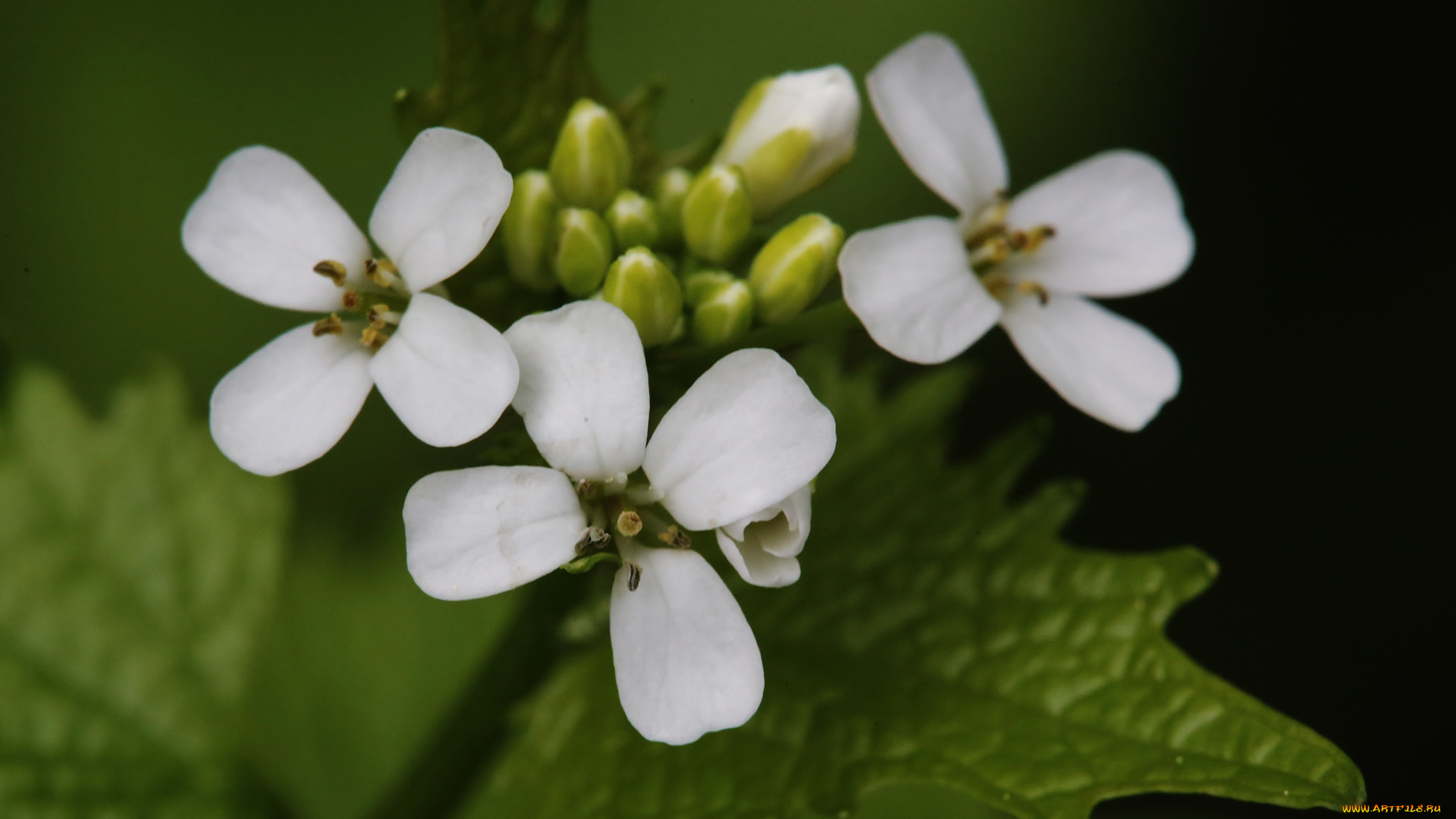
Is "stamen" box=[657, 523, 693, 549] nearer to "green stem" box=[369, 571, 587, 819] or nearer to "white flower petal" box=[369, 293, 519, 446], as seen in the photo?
"white flower petal" box=[369, 293, 519, 446]

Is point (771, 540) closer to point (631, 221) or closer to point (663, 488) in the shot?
point (663, 488)

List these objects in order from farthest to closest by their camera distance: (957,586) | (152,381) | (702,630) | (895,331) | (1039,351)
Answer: (152,381)
(957,586)
(1039,351)
(895,331)
(702,630)

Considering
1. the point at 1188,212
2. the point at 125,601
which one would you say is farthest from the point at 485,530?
the point at 1188,212

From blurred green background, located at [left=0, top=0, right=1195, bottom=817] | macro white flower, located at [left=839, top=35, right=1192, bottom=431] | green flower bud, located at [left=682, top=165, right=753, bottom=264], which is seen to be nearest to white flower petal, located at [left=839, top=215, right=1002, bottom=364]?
macro white flower, located at [left=839, top=35, right=1192, bottom=431]

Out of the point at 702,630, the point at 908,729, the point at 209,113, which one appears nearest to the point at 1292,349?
the point at 908,729

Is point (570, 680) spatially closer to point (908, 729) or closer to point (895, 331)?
point (908, 729)

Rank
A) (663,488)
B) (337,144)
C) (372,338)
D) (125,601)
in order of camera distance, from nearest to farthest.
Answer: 1. (663,488)
2. (372,338)
3. (125,601)
4. (337,144)
